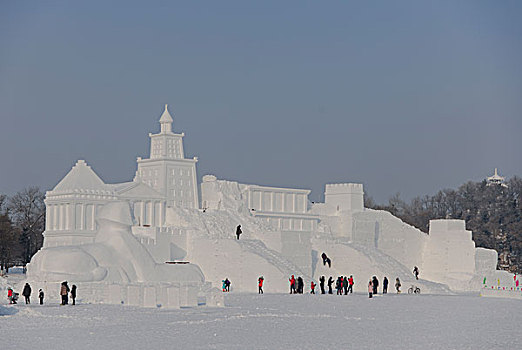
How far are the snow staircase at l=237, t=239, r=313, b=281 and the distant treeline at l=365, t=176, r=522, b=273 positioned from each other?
95.8 ft

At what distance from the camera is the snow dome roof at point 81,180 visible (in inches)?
2133

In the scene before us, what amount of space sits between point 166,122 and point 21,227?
18135 millimetres

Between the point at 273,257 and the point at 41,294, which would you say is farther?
the point at 273,257

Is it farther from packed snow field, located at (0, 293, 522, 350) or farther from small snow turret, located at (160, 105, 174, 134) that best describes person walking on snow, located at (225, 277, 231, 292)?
small snow turret, located at (160, 105, 174, 134)

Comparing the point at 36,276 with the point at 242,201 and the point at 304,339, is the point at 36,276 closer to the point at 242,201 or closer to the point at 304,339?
the point at 304,339

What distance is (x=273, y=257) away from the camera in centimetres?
5153

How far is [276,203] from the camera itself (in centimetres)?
6431

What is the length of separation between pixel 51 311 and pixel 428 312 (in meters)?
13.8

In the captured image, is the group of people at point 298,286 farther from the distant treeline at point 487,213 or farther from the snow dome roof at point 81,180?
the distant treeline at point 487,213

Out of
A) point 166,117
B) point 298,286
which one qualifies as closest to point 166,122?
point 166,117

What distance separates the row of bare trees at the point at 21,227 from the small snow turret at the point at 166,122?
12.6 metres

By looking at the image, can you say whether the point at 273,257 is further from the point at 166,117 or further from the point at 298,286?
the point at 166,117

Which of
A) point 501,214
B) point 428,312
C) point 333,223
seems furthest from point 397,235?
point 428,312

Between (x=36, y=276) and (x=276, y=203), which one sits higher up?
(x=276, y=203)
